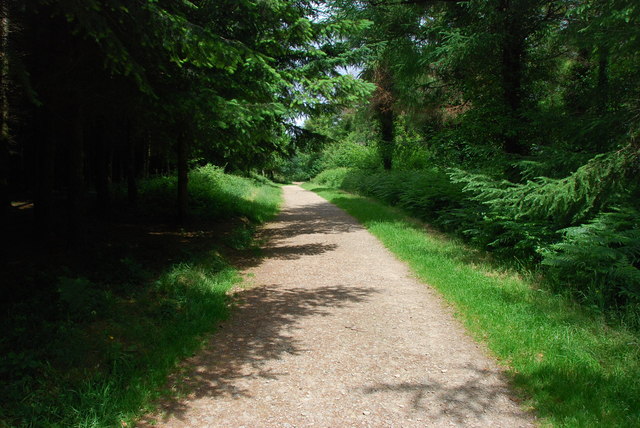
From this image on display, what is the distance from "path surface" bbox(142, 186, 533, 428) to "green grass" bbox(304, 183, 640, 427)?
240mm

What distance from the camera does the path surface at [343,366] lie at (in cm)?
330

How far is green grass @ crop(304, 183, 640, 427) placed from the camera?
10.6 ft

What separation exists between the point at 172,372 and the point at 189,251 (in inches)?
183

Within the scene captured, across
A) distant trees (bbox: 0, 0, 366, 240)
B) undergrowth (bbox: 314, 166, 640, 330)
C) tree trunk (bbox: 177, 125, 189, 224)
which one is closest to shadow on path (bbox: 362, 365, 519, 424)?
undergrowth (bbox: 314, 166, 640, 330)

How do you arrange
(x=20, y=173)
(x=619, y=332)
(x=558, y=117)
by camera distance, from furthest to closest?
(x=20, y=173)
(x=558, y=117)
(x=619, y=332)

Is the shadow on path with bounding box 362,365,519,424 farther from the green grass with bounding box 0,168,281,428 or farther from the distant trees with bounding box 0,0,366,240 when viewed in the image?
the distant trees with bounding box 0,0,366,240

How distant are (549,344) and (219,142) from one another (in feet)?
21.8

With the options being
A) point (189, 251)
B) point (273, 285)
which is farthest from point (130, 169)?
point (273, 285)

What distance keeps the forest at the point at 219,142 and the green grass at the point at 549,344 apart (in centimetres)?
59

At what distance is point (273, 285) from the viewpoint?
7.20m

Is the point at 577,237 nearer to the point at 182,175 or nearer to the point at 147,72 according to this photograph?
the point at 147,72

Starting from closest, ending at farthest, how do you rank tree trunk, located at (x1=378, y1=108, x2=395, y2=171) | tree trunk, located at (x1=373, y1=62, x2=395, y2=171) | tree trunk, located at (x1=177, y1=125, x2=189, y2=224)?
tree trunk, located at (x1=177, y1=125, x2=189, y2=224), tree trunk, located at (x1=373, y1=62, x2=395, y2=171), tree trunk, located at (x1=378, y1=108, x2=395, y2=171)

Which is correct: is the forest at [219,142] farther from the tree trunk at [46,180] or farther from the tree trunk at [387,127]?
the tree trunk at [387,127]

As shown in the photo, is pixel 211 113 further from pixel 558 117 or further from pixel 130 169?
pixel 130 169
